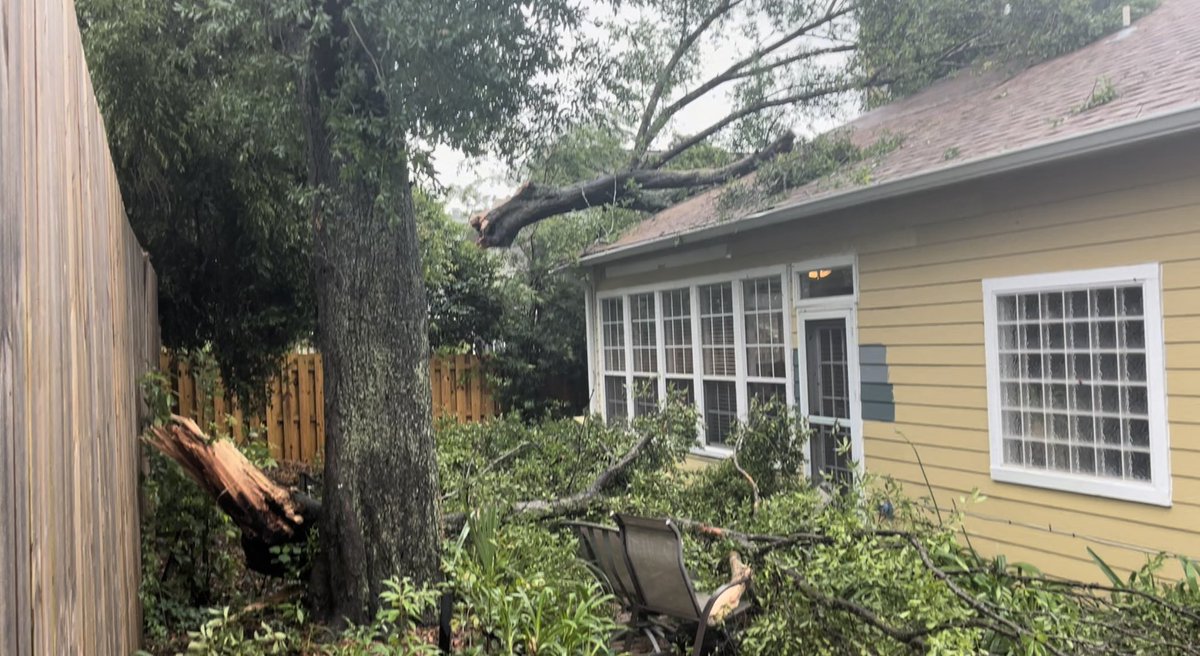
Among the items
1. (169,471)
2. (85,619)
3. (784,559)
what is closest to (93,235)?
(85,619)

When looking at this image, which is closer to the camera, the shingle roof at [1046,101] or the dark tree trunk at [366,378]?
the dark tree trunk at [366,378]

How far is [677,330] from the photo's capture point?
10.7 meters

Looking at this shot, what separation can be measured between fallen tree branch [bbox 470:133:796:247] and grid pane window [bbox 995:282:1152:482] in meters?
3.89

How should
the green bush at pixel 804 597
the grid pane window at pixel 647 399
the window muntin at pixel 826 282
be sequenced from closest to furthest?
the green bush at pixel 804 597
the window muntin at pixel 826 282
the grid pane window at pixel 647 399

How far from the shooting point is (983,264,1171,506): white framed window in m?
5.34

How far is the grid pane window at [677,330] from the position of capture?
1053 cm

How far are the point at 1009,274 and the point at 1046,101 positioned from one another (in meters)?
1.76

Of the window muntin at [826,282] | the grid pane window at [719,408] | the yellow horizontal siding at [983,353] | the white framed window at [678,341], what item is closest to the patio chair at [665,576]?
the yellow horizontal siding at [983,353]

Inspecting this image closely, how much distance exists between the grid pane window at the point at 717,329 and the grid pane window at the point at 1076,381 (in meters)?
3.70

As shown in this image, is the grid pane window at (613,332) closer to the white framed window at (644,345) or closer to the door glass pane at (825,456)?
the white framed window at (644,345)

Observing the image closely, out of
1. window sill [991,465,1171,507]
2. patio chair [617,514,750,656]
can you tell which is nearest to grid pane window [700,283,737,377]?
window sill [991,465,1171,507]

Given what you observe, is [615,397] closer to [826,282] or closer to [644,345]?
[644,345]

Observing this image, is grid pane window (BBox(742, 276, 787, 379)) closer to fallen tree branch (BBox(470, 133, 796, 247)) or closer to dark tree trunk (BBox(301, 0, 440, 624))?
fallen tree branch (BBox(470, 133, 796, 247))

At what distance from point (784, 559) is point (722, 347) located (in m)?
5.82
